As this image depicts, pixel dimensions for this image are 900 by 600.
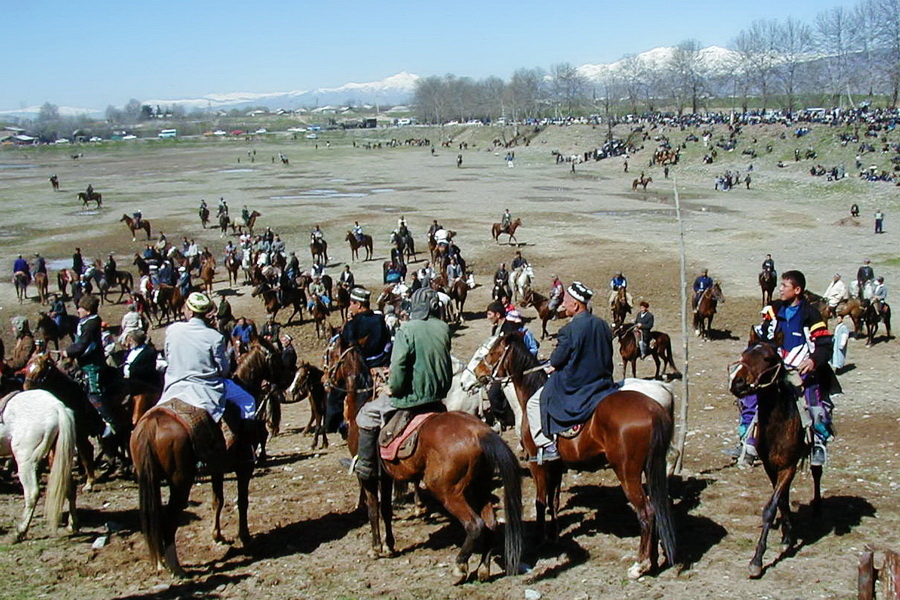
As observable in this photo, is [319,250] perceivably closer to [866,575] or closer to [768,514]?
[768,514]

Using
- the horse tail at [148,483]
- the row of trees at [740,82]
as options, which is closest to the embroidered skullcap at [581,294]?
the horse tail at [148,483]

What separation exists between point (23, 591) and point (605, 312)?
1709 centimetres

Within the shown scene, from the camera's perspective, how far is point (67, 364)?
11.4m

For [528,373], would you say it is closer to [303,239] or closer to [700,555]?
[700,555]

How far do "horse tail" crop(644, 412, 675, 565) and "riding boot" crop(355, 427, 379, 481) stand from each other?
2.41 meters

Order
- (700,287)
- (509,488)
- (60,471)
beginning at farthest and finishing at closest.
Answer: (700,287)
(60,471)
(509,488)

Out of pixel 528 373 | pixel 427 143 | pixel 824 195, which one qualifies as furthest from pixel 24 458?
pixel 427 143

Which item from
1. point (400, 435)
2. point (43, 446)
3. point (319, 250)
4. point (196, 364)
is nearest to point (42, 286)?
point (319, 250)

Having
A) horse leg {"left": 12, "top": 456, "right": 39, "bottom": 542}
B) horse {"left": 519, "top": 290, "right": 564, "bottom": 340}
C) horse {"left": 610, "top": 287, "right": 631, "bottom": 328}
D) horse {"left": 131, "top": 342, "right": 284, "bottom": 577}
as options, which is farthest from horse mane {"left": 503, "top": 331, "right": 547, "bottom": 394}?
horse {"left": 610, "top": 287, "right": 631, "bottom": 328}

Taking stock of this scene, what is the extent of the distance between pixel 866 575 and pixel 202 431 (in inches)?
209

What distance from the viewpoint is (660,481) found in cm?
657

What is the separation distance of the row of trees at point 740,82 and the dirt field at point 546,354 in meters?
31.3

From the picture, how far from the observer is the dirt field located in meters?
6.84

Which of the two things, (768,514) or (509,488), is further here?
(768,514)
